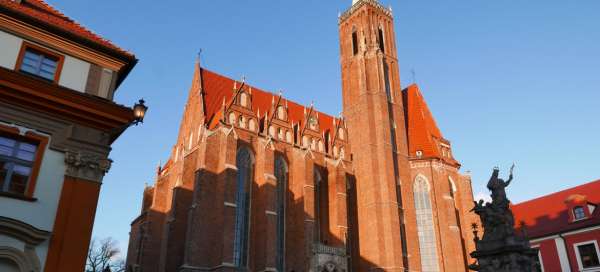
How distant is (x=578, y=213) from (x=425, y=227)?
10.1 metres

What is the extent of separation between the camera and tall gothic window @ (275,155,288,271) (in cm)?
3080

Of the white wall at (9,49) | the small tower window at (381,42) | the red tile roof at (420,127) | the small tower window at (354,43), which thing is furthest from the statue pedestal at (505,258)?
the small tower window at (381,42)

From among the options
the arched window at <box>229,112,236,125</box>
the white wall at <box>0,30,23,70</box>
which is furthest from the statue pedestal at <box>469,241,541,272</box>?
the arched window at <box>229,112,236,125</box>

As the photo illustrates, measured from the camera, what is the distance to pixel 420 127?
132ft

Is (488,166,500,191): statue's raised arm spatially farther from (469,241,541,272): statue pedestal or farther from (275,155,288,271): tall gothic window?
(275,155,288,271): tall gothic window

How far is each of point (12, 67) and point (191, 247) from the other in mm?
16513

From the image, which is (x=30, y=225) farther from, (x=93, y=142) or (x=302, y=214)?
(x=302, y=214)

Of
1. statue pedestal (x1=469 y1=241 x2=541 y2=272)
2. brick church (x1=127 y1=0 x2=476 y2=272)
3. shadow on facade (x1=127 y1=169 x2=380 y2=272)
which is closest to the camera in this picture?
statue pedestal (x1=469 y1=241 x2=541 y2=272)

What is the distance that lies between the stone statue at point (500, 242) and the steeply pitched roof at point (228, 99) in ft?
67.3

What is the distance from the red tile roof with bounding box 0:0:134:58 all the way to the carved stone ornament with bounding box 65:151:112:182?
136 inches

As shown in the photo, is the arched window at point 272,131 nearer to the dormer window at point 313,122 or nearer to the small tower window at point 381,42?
the dormer window at point 313,122

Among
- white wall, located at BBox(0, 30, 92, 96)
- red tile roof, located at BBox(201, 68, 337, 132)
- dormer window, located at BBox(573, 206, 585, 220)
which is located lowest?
dormer window, located at BBox(573, 206, 585, 220)

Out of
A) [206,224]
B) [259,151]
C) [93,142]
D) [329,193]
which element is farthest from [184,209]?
[93,142]

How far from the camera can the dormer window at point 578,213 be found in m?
29.5
